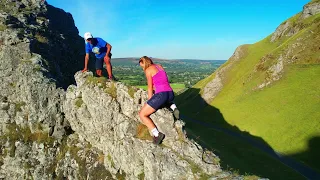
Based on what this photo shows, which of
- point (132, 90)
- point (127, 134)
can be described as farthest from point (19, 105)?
point (127, 134)

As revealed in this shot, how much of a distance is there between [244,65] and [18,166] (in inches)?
4655

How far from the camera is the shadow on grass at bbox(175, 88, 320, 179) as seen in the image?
64438mm

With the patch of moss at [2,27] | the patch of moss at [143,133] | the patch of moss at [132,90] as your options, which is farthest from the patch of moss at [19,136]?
the patch of moss at [2,27]

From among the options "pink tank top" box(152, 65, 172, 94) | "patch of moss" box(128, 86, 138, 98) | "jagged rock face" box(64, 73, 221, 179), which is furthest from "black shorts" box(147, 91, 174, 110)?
"patch of moss" box(128, 86, 138, 98)

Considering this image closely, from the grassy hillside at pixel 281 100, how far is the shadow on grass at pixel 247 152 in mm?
672

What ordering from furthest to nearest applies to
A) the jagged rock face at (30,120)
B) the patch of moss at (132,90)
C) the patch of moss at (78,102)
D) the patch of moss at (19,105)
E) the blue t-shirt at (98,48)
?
the patch of moss at (19,105) < the jagged rock face at (30,120) < the patch of moss at (78,102) < the patch of moss at (132,90) < the blue t-shirt at (98,48)

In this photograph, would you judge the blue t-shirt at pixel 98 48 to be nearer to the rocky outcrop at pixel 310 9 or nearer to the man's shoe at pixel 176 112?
the man's shoe at pixel 176 112

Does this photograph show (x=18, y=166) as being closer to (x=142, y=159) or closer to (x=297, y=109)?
(x=142, y=159)

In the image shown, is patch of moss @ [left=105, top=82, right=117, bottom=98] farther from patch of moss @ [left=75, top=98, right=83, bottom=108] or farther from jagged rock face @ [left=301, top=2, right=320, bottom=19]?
jagged rock face @ [left=301, top=2, right=320, bottom=19]

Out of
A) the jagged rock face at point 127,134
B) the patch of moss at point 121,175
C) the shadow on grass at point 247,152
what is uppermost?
the jagged rock face at point 127,134

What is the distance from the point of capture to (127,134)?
105ft

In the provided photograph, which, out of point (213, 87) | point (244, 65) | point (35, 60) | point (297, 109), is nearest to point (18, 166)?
point (35, 60)

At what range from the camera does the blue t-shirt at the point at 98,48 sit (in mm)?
31453

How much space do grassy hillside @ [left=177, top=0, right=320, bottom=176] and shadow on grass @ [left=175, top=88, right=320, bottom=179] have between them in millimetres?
672
